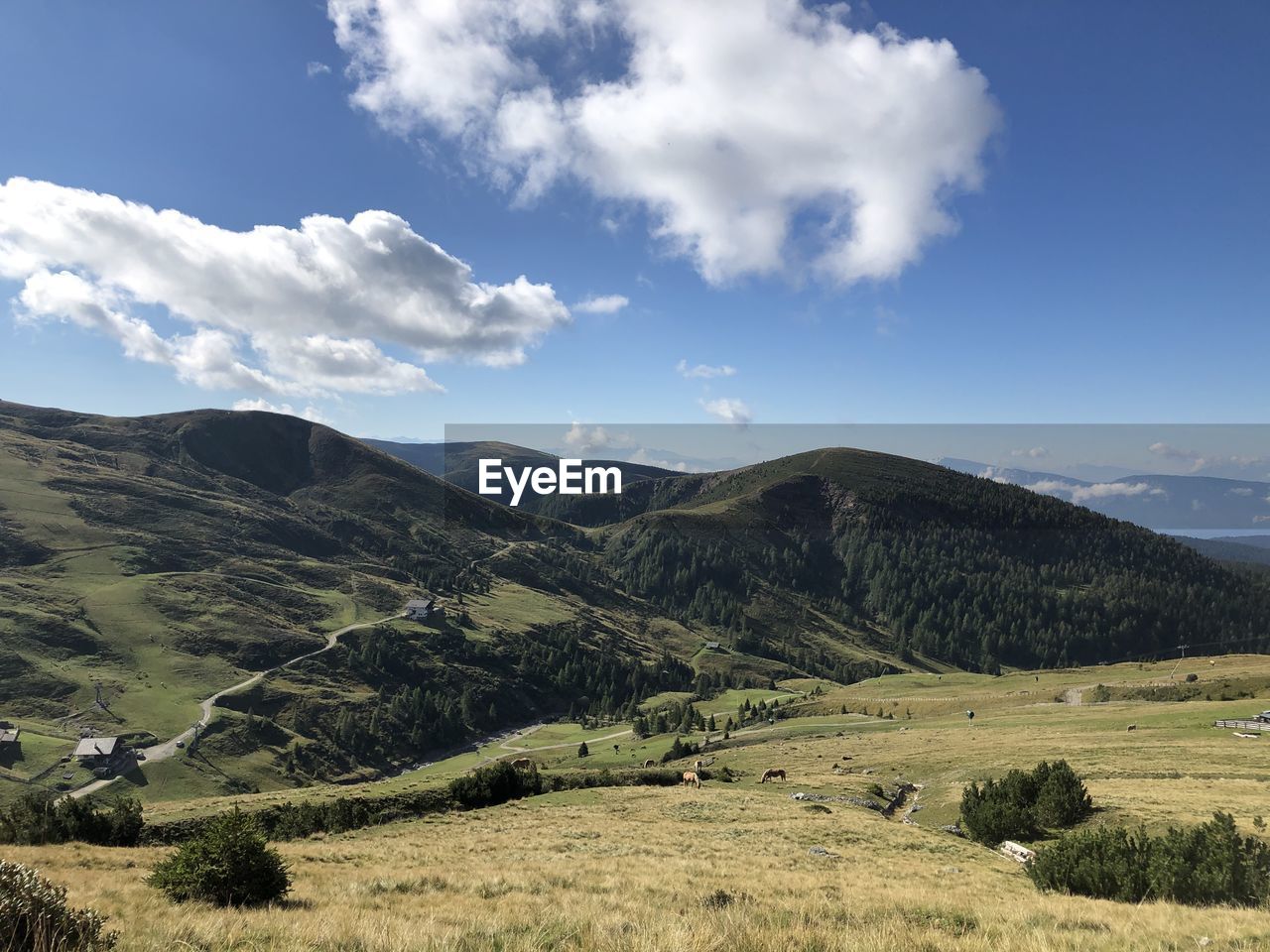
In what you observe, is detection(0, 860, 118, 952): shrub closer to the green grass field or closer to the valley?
the valley

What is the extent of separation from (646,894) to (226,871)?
10.5 meters

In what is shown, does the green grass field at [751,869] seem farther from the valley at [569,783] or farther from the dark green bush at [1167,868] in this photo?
the dark green bush at [1167,868]

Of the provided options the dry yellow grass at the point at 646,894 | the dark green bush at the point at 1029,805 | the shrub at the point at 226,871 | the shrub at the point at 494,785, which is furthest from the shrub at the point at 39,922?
the shrub at the point at 494,785

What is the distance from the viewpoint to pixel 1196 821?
26688 mm

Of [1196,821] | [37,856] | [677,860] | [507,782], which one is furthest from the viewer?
[507,782]

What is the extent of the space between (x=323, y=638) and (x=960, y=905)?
194285 mm

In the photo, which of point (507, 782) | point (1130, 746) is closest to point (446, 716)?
point (507, 782)

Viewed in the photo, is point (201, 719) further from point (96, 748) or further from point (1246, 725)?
point (1246, 725)

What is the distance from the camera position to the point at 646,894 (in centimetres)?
1638

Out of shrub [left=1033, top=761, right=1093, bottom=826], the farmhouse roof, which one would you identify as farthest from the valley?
the farmhouse roof

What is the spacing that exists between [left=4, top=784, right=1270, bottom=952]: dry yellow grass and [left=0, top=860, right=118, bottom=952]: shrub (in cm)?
56

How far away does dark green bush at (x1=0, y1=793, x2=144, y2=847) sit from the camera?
98.0 ft

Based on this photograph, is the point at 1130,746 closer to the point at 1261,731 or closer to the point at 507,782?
the point at 1261,731

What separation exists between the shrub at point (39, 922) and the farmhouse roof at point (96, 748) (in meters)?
127
